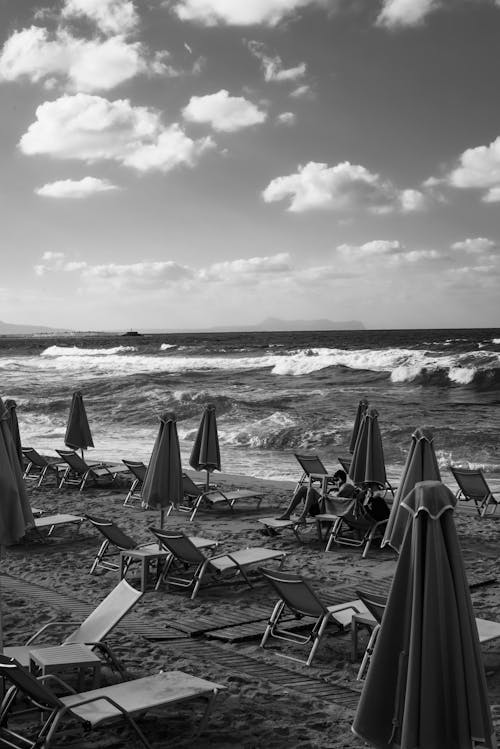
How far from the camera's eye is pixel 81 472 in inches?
527

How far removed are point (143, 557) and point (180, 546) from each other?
41 centimetres

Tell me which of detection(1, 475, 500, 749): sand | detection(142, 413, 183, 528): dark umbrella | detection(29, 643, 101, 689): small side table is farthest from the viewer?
detection(142, 413, 183, 528): dark umbrella

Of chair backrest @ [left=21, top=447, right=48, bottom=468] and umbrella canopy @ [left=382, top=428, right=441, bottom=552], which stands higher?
umbrella canopy @ [left=382, top=428, right=441, bottom=552]

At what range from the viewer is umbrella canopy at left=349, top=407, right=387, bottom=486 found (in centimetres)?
1061

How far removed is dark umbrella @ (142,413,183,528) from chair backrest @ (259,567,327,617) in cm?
313

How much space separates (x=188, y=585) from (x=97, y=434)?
1583 centimetres

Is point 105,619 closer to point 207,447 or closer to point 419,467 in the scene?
point 419,467

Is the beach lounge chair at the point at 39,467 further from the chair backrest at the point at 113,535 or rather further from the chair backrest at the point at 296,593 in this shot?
the chair backrest at the point at 296,593

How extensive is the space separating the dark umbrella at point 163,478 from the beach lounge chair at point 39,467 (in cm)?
529

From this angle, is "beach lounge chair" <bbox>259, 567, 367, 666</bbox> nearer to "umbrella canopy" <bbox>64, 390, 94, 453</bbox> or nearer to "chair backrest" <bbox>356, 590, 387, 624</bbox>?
"chair backrest" <bbox>356, 590, 387, 624</bbox>

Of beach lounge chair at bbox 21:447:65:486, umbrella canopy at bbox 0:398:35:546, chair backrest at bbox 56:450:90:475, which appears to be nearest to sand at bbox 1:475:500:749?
chair backrest at bbox 56:450:90:475

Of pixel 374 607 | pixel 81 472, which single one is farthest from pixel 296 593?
pixel 81 472

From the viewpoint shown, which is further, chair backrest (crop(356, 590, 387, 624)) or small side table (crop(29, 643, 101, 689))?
chair backrest (crop(356, 590, 387, 624))

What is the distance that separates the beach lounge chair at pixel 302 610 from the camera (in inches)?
232
